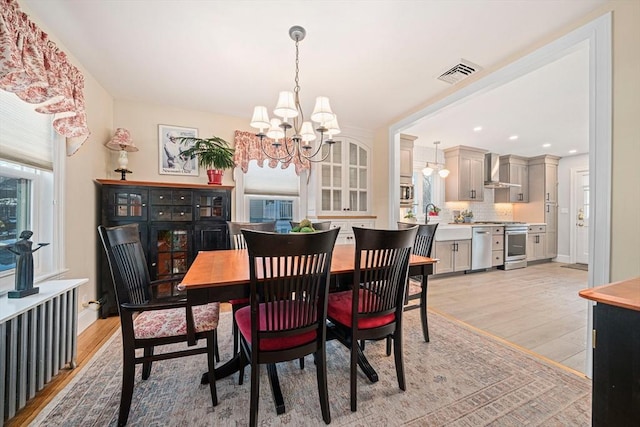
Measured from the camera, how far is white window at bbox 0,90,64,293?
5.56 ft

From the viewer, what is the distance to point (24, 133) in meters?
1.84

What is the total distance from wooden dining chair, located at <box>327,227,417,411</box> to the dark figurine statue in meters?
1.83

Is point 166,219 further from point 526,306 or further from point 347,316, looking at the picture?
point 526,306

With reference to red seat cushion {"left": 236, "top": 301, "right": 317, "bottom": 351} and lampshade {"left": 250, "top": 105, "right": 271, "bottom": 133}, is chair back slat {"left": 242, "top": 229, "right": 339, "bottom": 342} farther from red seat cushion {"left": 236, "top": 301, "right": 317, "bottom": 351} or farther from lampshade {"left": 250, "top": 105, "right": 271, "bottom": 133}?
lampshade {"left": 250, "top": 105, "right": 271, "bottom": 133}

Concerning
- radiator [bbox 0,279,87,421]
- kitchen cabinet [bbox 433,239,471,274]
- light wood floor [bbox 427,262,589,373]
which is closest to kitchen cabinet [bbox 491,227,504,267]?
light wood floor [bbox 427,262,589,373]

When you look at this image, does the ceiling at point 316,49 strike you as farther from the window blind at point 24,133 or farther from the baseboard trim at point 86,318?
the baseboard trim at point 86,318

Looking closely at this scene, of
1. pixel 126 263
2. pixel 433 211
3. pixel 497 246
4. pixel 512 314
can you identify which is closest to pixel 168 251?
pixel 126 263

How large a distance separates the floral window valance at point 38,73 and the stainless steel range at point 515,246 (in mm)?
6398

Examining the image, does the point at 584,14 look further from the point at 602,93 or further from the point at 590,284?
the point at 590,284

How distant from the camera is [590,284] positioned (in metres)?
1.75

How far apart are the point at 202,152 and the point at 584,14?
11.9 ft

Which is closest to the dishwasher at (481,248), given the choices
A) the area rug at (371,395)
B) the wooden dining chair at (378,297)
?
the area rug at (371,395)

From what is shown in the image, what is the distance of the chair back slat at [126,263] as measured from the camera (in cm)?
139

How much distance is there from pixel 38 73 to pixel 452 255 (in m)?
5.15
